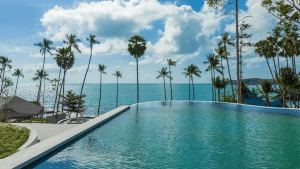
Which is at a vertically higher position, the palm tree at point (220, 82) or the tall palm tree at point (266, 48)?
the tall palm tree at point (266, 48)

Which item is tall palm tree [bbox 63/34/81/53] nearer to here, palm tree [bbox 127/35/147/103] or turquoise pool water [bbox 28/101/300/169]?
palm tree [bbox 127/35/147/103]

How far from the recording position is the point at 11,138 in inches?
288

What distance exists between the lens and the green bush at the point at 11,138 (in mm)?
6196

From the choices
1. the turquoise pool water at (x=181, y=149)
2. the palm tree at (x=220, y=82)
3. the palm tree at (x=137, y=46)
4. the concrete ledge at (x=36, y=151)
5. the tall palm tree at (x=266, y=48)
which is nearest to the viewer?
the concrete ledge at (x=36, y=151)

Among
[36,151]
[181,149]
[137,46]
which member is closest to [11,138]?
[36,151]

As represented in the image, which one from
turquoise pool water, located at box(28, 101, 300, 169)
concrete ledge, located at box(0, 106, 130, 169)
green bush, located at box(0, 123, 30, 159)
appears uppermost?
green bush, located at box(0, 123, 30, 159)

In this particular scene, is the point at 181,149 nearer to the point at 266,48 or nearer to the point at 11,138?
the point at 11,138

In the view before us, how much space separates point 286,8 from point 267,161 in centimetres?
1395

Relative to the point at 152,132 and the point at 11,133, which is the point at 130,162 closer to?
the point at 152,132

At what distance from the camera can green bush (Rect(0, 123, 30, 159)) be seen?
620 centimetres

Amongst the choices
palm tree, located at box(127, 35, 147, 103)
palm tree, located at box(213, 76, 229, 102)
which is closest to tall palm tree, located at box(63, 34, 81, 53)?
palm tree, located at box(127, 35, 147, 103)

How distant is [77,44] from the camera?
123 feet

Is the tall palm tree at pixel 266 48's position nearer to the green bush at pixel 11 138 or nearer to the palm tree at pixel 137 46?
the palm tree at pixel 137 46

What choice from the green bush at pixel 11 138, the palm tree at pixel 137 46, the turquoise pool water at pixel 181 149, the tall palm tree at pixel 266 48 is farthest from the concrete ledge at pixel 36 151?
the tall palm tree at pixel 266 48
